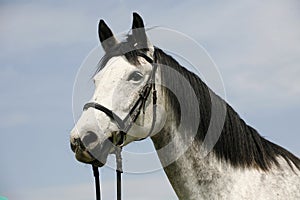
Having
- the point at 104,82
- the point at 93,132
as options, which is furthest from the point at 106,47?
the point at 93,132

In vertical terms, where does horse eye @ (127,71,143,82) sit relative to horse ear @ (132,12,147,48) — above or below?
below

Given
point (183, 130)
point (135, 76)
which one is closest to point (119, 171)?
point (183, 130)

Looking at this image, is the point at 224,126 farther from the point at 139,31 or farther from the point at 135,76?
the point at 139,31

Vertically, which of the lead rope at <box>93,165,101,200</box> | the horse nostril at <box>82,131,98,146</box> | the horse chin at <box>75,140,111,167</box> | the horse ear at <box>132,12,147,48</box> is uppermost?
the horse ear at <box>132,12,147,48</box>

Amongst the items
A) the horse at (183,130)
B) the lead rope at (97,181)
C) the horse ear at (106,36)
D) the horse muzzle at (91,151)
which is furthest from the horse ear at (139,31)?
the lead rope at (97,181)

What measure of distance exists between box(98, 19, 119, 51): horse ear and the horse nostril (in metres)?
1.18

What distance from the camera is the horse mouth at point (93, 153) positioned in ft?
20.4

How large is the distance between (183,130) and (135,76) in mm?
733

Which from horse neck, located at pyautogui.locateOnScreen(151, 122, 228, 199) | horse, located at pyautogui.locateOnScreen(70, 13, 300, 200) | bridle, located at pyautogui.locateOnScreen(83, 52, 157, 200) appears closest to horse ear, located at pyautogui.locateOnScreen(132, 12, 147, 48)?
horse, located at pyautogui.locateOnScreen(70, 13, 300, 200)

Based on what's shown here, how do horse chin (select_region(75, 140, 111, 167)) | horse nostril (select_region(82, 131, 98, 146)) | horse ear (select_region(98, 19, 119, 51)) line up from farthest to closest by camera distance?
horse ear (select_region(98, 19, 119, 51))
horse chin (select_region(75, 140, 111, 167))
horse nostril (select_region(82, 131, 98, 146))

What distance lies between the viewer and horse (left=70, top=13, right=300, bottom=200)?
21.2 feet

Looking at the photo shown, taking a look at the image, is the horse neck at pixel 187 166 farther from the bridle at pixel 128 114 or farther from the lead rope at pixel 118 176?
the lead rope at pixel 118 176

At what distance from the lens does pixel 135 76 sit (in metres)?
6.66

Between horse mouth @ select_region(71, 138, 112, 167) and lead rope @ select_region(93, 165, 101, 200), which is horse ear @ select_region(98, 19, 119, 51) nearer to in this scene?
horse mouth @ select_region(71, 138, 112, 167)
